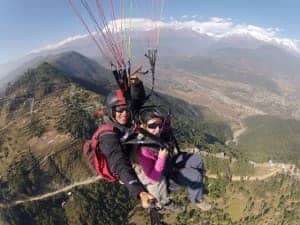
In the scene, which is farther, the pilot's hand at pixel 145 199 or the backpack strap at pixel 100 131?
the backpack strap at pixel 100 131

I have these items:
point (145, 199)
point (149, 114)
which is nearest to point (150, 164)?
point (149, 114)

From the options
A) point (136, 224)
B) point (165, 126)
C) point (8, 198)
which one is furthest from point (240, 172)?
point (165, 126)

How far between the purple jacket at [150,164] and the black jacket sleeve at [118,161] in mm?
567

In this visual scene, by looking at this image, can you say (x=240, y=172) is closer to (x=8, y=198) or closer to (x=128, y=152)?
(x=8, y=198)

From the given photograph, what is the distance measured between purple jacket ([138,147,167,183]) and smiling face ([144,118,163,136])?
0.47 meters

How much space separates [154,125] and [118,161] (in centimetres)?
170

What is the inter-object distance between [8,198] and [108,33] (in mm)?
144836

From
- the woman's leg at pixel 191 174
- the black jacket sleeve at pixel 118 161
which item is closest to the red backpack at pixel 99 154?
the black jacket sleeve at pixel 118 161

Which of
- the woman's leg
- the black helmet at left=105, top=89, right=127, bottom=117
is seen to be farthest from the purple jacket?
the black helmet at left=105, top=89, right=127, bottom=117

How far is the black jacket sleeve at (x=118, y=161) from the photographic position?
9211 mm

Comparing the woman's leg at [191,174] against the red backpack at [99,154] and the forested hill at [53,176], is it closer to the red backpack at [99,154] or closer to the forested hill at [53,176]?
the red backpack at [99,154]

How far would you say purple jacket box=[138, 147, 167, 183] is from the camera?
10703 mm

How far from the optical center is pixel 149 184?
35.0ft

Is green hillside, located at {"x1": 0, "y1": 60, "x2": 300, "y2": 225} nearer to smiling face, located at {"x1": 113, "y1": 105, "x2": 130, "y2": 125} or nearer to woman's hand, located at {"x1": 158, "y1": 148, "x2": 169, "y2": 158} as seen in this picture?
woman's hand, located at {"x1": 158, "y1": 148, "x2": 169, "y2": 158}
